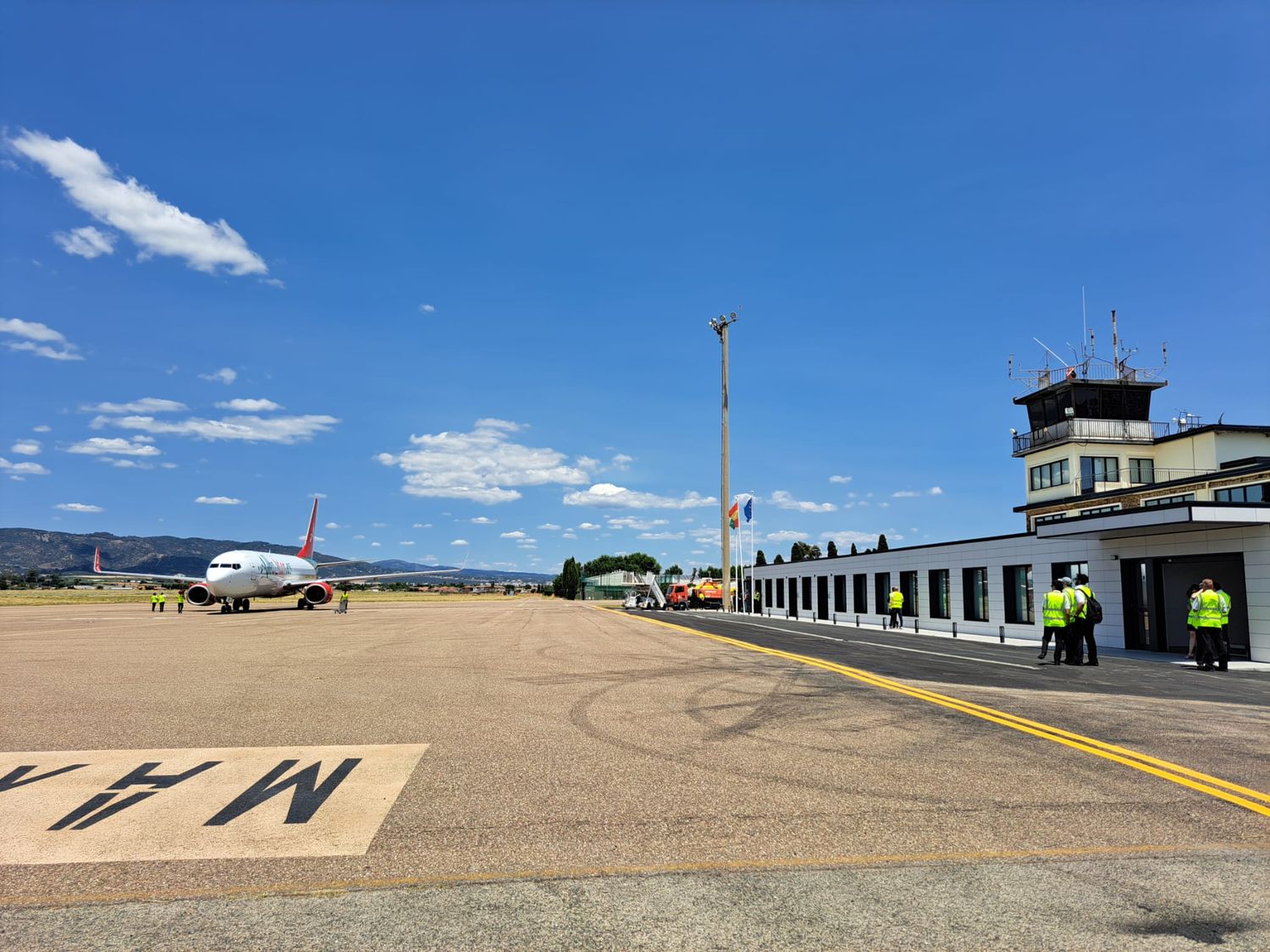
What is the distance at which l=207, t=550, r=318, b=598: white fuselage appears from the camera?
42750mm

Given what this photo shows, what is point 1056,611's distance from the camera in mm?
18531

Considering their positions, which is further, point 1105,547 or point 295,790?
point 1105,547

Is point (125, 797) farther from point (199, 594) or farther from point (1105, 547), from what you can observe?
point (199, 594)

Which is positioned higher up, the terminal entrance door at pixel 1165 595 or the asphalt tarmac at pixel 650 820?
the terminal entrance door at pixel 1165 595

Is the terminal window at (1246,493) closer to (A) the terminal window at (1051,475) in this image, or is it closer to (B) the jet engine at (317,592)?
(A) the terminal window at (1051,475)

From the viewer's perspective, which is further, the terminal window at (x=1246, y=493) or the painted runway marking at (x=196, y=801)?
the terminal window at (x=1246, y=493)

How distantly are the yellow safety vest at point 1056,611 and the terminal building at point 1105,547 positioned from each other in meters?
4.34

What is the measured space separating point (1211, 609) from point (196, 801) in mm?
19651

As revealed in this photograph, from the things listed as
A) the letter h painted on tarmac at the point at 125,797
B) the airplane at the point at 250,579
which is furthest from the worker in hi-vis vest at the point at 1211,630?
the airplane at the point at 250,579

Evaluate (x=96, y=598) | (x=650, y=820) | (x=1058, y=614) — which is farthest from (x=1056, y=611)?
(x=96, y=598)

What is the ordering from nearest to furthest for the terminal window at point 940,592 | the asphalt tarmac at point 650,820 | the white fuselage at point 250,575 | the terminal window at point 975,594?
1. the asphalt tarmac at point 650,820
2. the terminal window at point 975,594
3. the terminal window at point 940,592
4. the white fuselage at point 250,575

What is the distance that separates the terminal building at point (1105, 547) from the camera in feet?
72.4

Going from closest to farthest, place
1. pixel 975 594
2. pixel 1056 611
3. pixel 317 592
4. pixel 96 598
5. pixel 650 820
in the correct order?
pixel 650 820, pixel 1056 611, pixel 975 594, pixel 317 592, pixel 96 598

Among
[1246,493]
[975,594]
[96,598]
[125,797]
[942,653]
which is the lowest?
[96,598]
